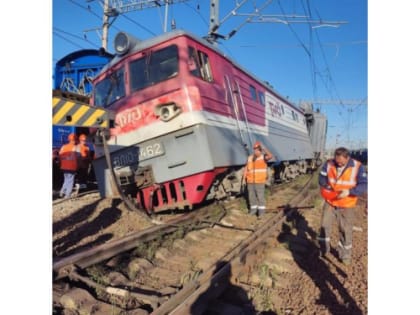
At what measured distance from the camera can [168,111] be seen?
4.16 m

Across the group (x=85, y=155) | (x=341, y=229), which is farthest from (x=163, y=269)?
(x=85, y=155)

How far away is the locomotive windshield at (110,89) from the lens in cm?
466

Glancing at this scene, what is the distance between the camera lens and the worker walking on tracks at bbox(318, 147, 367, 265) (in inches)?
117

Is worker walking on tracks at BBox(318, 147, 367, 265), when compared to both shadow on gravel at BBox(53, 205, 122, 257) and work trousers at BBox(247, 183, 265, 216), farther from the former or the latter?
shadow on gravel at BBox(53, 205, 122, 257)

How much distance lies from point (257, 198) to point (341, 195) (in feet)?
7.25

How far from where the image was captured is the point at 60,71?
114 inches

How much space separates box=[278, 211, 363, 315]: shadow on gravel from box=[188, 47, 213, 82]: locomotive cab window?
6.96ft

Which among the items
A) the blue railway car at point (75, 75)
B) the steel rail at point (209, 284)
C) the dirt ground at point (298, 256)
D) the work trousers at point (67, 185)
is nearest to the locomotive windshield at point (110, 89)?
the blue railway car at point (75, 75)

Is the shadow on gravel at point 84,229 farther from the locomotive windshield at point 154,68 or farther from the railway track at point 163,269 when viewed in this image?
the locomotive windshield at point 154,68

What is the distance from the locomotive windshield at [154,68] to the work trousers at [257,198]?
2.08 metres

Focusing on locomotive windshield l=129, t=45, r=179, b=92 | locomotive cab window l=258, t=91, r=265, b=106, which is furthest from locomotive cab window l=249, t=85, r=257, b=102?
locomotive windshield l=129, t=45, r=179, b=92

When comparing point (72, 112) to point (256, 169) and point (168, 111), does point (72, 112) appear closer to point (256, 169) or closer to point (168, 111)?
point (168, 111)
